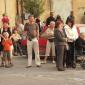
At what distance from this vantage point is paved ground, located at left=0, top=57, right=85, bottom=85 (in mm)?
14906

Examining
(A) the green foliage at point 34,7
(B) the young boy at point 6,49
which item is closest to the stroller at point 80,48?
(B) the young boy at point 6,49

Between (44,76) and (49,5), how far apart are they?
1965 centimetres

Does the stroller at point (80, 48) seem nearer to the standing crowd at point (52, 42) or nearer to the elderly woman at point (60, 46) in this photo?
the standing crowd at point (52, 42)

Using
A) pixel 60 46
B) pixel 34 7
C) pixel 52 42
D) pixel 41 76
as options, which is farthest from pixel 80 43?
pixel 34 7

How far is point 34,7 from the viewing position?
31625 millimetres

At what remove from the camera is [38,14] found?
104ft

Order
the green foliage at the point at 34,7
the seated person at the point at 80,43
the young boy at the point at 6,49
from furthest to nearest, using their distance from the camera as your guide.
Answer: the green foliage at the point at 34,7 < the young boy at the point at 6,49 < the seated person at the point at 80,43

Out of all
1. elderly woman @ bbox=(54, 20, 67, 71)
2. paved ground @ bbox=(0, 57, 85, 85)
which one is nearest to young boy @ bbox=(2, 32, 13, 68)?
paved ground @ bbox=(0, 57, 85, 85)

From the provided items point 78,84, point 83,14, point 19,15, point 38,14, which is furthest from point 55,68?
point 83,14

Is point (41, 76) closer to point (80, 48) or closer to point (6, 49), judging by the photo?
point (80, 48)

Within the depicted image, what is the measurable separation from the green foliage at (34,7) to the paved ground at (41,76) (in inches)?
501

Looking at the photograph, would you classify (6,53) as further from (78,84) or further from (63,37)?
(78,84)

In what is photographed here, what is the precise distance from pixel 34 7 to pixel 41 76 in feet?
52.0

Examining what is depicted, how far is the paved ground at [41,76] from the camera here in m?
14.9
